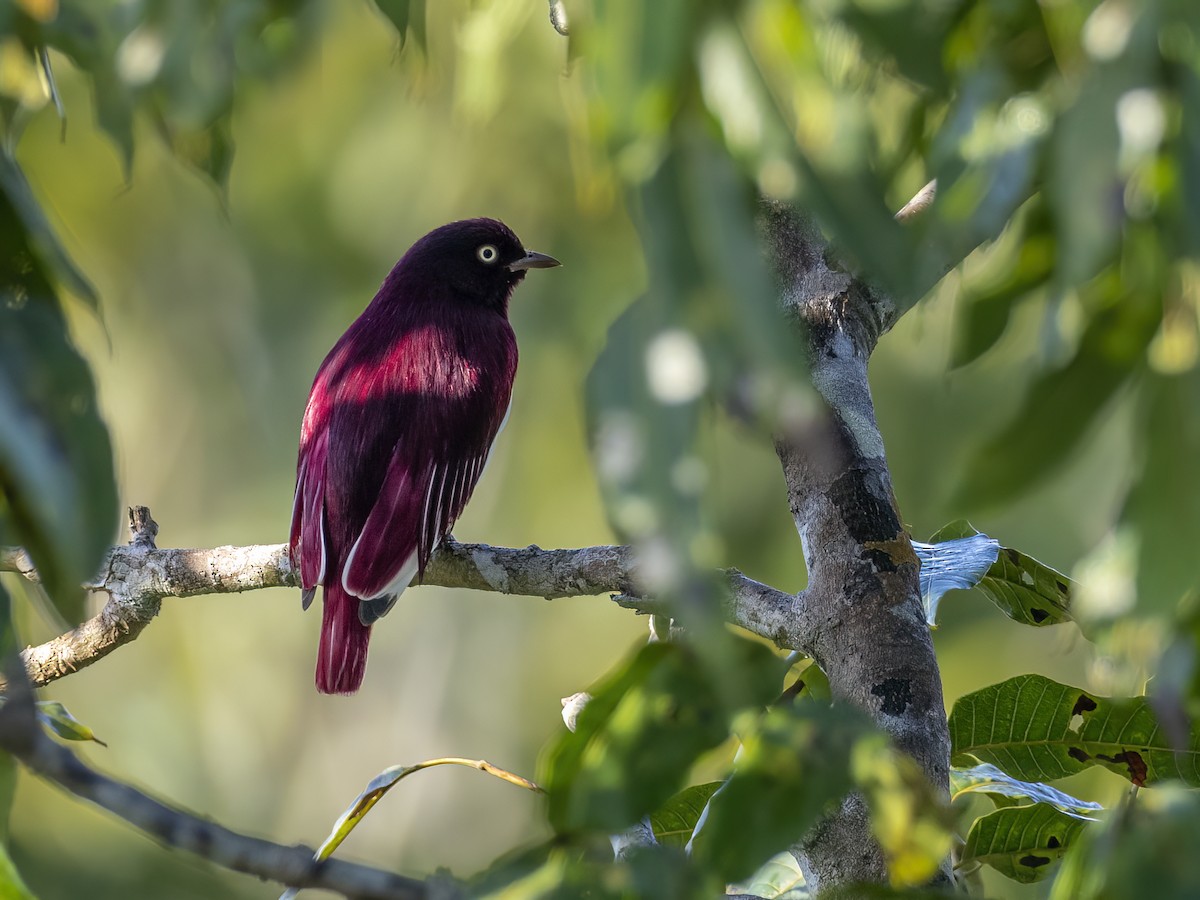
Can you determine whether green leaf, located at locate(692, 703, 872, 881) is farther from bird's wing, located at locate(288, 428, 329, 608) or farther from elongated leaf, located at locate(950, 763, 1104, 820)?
bird's wing, located at locate(288, 428, 329, 608)

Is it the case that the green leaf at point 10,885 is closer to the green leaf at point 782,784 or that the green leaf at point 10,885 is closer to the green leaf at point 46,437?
the green leaf at point 46,437

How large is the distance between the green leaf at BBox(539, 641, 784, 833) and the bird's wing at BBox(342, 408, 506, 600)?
2.33 metres

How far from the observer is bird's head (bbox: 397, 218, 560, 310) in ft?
13.8

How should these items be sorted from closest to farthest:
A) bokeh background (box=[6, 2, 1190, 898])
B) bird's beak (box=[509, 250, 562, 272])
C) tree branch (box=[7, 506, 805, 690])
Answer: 1. tree branch (box=[7, 506, 805, 690])
2. bird's beak (box=[509, 250, 562, 272])
3. bokeh background (box=[6, 2, 1190, 898])

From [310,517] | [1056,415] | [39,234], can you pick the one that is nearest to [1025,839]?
[1056,415]

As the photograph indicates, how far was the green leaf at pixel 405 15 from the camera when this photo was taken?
1.04 metres

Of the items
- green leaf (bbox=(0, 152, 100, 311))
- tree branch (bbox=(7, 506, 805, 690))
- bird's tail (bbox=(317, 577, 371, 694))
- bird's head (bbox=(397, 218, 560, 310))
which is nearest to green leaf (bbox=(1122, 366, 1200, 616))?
green leaf (bbox=(0, 152, 100, 311))

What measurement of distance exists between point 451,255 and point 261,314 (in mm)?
9119

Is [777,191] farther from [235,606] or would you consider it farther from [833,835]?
[235,606]

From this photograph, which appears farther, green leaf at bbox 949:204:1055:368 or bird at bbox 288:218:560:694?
bird at bbox 288:218:560:694

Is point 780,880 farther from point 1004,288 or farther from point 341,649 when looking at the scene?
point 341,649

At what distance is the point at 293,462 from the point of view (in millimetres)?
12555

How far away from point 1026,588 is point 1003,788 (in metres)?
0.44

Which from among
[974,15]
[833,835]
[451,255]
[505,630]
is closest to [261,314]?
[505,630]
